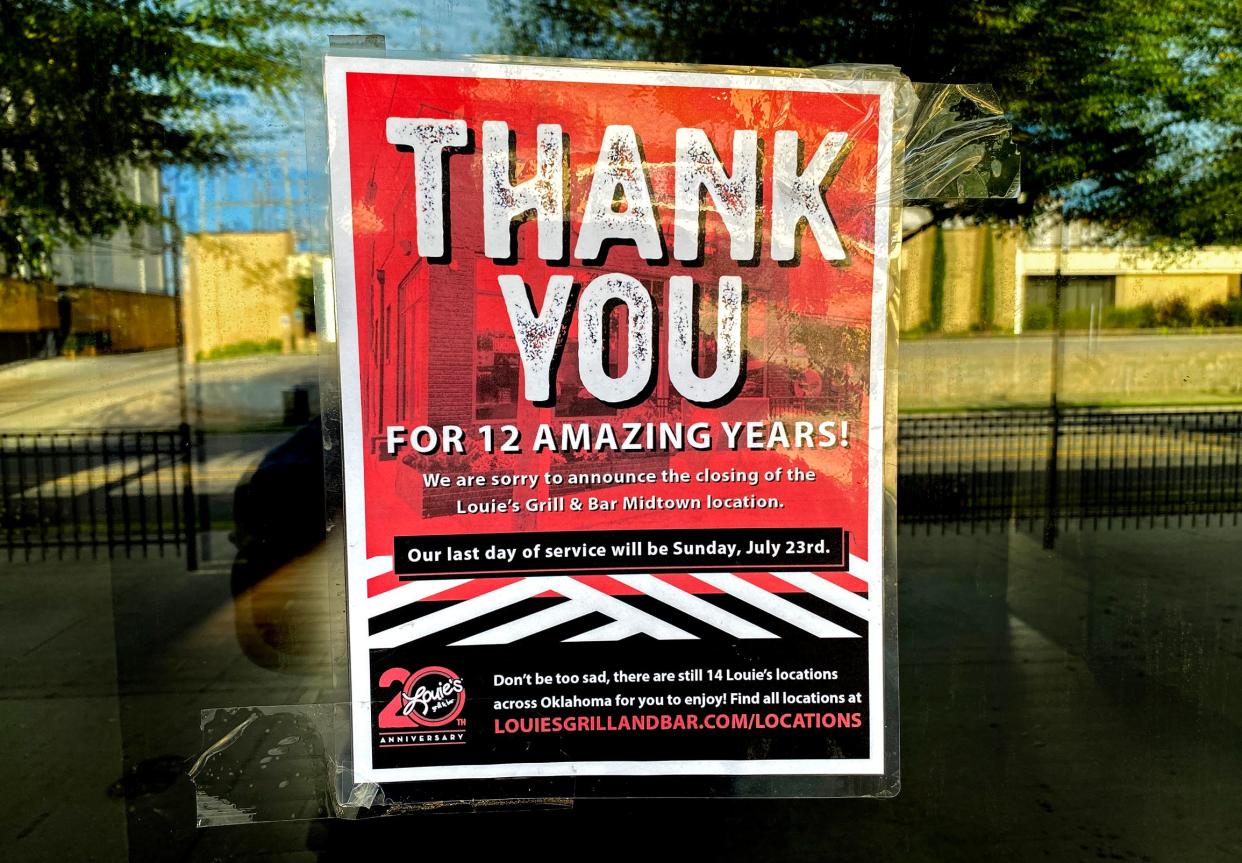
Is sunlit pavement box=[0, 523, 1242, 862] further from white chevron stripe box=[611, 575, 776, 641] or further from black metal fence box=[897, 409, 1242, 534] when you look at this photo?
white chevron stripe box=[611, 575, 776, 641]

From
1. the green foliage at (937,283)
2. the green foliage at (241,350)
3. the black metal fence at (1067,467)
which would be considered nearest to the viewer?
the green foliage at (937,283)

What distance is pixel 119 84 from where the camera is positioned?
2.66 meters

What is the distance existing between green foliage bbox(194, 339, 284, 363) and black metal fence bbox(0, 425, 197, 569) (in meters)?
0.83

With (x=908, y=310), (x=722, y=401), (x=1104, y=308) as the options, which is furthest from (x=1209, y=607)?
(x=722, y=401)

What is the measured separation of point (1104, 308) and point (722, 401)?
181 centimetres

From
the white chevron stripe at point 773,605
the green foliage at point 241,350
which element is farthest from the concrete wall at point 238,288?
the white chevron stripe at point 773,605

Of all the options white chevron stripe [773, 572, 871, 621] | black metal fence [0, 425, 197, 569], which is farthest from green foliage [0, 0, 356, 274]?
white chevron stripe [773, 572, 871, 621]

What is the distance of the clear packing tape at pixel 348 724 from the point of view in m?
2.02

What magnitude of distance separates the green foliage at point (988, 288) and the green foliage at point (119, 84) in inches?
84.7

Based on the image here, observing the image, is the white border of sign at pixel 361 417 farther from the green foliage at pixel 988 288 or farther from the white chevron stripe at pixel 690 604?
the green foliage at pixel 988 288

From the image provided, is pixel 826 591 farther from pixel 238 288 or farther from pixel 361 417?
pixel 238 288

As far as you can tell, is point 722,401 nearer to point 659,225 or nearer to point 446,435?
point 659,225

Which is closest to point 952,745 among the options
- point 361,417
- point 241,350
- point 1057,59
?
point 1057,59

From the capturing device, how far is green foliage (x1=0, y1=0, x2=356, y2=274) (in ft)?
8.27
